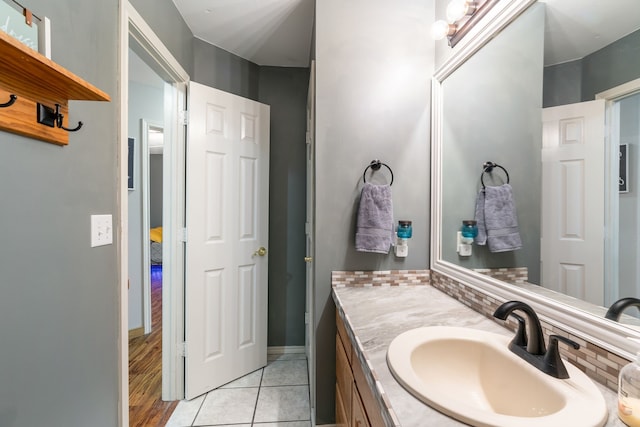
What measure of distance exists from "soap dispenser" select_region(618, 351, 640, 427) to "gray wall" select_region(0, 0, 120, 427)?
134 cm

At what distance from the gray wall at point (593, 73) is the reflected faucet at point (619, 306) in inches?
20.6

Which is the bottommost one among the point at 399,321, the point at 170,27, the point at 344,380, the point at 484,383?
the point at 344,380

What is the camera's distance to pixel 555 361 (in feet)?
2.15

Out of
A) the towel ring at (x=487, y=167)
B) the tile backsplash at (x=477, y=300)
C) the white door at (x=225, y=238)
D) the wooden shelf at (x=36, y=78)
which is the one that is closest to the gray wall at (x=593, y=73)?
the towel ring at (x=487, y=167)

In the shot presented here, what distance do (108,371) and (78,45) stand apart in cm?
115

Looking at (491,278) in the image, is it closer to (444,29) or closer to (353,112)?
(353,112)

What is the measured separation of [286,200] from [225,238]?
0.65 meters

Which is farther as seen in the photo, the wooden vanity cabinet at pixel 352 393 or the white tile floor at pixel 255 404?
the white tile floor at pixel 255 404

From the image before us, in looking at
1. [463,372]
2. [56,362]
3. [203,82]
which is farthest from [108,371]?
[203,82]

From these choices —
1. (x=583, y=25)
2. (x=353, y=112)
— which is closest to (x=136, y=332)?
(x=353, y=112)

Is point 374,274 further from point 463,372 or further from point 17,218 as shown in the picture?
point 17,218

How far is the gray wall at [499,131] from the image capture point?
0.93 meters

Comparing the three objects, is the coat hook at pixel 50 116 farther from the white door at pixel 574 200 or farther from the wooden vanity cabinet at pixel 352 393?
A: the white door at pixel 574 200

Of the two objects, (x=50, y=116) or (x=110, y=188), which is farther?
(x=110, y=188)
